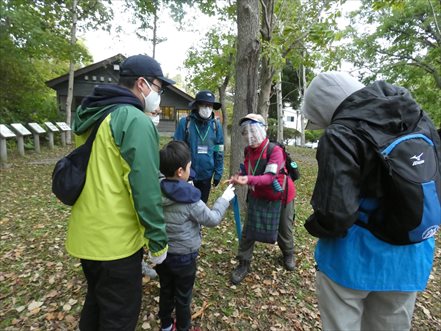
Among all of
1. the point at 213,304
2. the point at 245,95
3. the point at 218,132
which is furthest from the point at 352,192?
the point at 245,95

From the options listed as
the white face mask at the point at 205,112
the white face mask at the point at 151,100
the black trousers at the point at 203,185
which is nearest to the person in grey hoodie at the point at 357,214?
the white face mask at the point at 151,100

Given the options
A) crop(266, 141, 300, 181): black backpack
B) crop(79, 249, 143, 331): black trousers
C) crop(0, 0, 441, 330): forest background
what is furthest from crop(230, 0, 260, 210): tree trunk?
crop(79, 249, 143, 331): black trousers

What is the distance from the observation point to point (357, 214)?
1401mm

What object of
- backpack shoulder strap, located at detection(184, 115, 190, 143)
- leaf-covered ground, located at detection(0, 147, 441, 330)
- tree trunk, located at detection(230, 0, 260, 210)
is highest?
tree trunk, located at detection(230, 0, 260, 210)

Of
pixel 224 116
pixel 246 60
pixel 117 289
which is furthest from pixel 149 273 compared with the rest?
pixel 224 116

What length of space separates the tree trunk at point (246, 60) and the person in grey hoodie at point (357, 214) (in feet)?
8.81

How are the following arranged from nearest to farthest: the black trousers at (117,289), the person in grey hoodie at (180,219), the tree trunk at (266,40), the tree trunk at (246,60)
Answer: the black trousers at (117,289)
the person in grey hoodie at (180,219)
the tree trunk at (246,60)
the tree trunk at (266,40)

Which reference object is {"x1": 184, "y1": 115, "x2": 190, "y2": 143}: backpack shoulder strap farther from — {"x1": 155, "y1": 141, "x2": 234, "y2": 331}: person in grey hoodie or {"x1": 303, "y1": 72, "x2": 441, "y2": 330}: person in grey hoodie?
{"x1": 303, "y1": 72, "x2": 441, "y2": 330}: person in grey hoodie

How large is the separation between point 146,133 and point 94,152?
32 centimetres

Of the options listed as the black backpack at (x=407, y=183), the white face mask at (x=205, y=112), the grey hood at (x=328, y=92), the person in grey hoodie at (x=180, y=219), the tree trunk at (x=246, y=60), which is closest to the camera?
the black backpack at (x=407, y=183)

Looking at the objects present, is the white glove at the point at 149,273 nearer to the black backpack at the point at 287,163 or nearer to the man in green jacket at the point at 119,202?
the man in green jacket at the point at 119,202

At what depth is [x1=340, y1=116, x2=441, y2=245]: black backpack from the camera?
130 centimetres

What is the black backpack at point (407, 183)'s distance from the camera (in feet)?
4.25

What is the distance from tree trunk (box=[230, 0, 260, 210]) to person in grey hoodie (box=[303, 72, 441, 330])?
2.68m
